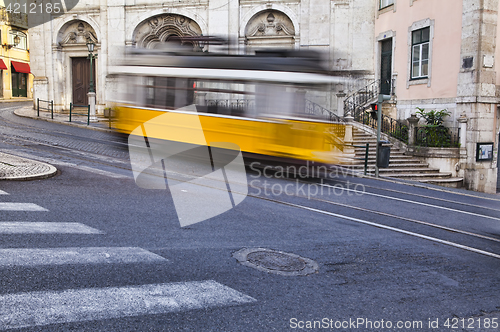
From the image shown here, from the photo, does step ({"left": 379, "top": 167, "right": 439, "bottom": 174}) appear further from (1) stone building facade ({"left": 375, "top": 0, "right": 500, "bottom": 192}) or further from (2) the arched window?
(2) the arched window

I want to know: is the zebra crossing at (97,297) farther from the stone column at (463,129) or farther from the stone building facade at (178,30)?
the stone building facade at (178,30)

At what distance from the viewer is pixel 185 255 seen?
5.47 m

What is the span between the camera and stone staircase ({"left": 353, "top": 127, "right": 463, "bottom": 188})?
1681cm

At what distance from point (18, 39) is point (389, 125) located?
43757 mm

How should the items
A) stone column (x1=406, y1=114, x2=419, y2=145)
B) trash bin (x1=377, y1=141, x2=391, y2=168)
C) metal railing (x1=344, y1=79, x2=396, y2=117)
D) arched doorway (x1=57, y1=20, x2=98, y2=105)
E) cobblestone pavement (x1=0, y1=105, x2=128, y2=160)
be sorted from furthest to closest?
arched doorway (x1=57, y1=20, x2=98, y2=105) < metal railing (x1=344, y1=79, x2=396, y2=117) < stone column (x1=406, y1=114, x2=419, y2=145) < trash bin (x1=377, y1=141, x2=391, y2=168) < cobblestone pavement (x1=0, y1=105, x2=128, y2=160)

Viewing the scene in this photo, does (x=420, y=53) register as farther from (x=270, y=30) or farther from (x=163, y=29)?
(x=163, y=29)

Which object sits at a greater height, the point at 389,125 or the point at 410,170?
the point at 389,125

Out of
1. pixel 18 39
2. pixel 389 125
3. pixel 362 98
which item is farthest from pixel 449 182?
pixel 18 39

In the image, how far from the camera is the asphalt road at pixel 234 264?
4.00m

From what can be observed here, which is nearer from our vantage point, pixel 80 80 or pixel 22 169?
pixel 22 169

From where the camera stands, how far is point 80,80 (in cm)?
3136

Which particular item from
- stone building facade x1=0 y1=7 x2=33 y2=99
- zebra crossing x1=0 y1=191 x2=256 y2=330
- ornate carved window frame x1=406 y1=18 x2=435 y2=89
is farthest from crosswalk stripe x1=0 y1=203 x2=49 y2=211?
stone building facade x1=0 y1=7 x2=33 y2=99

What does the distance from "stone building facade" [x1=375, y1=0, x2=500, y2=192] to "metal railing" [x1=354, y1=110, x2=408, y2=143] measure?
132 cm

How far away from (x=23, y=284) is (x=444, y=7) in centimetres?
2020
